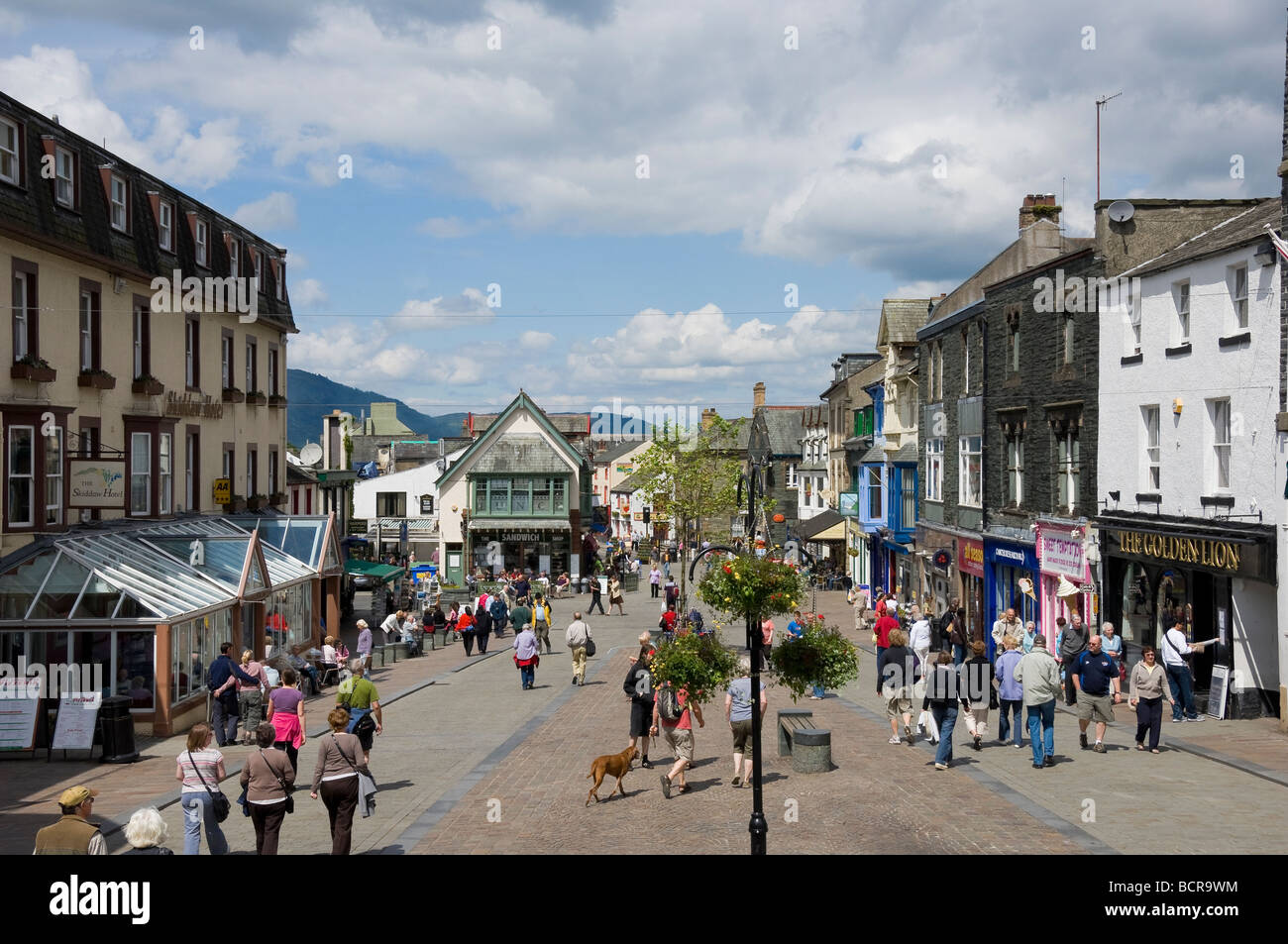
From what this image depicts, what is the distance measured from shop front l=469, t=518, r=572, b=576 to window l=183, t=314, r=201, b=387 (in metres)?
31.5

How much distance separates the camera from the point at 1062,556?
28.1m

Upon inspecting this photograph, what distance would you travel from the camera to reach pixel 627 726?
20531mm

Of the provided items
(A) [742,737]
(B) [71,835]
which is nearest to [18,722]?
(A) [742,737]

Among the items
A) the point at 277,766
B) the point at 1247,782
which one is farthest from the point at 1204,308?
the point at 277,766

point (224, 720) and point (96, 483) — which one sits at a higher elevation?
point (96, 483)

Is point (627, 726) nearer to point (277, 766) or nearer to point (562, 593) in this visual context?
point (277, 766)

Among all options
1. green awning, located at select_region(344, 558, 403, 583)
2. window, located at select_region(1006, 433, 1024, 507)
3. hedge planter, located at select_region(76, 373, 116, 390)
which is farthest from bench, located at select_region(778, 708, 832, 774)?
green awning, located at select_region(344, 558, 403, 583)

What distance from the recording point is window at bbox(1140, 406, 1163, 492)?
23953mm

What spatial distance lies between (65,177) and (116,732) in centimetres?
1296

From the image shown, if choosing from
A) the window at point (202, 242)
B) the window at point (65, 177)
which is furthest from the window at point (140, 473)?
the window at point (202, 242)

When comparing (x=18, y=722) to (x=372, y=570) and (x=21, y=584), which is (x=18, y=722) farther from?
(x=372, y=570)

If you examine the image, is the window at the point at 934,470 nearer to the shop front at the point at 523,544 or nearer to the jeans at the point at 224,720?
the shop front at the point at 523,544

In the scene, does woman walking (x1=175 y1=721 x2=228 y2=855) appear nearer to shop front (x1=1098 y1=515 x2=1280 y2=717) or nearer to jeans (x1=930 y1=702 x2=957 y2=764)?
jeans (x1=930 y1=702 x2=957 y2=764)
